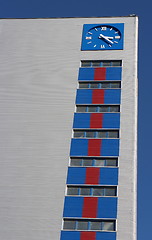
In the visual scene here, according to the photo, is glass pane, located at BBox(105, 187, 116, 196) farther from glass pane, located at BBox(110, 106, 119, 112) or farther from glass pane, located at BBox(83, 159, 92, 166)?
glass pane, located at BBox(110, 106, 119, 112)

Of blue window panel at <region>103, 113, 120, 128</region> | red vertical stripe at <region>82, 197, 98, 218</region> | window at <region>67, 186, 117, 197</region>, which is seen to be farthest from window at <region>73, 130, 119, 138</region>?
red vertical stripe at <region>82, 197, 98, 218</region>

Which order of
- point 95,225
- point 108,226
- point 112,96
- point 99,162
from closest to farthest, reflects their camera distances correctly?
point 108,226, point 95,225, point 99,162, point 112,96

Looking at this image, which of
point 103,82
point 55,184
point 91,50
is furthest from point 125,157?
point 91,50

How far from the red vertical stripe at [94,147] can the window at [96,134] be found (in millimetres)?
864

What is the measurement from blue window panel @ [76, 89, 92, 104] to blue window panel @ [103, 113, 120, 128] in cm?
339

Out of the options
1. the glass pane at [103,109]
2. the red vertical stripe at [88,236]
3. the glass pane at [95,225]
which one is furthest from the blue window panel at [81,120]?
the red vertical stripe at [88,236]

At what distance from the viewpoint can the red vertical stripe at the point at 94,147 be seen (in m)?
49.6

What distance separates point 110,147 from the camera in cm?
4962

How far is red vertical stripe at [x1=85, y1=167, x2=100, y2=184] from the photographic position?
47.4 m

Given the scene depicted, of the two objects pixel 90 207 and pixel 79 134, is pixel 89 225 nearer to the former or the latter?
pixel 90 207

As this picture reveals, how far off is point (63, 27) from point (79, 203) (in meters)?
28.4

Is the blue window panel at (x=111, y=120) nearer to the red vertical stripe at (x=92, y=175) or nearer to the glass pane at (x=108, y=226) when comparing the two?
the red vertical stripe at (x=92, y=175)

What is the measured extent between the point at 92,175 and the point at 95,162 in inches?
71.5

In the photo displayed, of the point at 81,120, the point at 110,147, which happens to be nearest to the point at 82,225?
the point at 110,147
